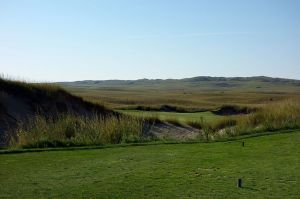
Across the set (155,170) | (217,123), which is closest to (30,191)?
(155,170)

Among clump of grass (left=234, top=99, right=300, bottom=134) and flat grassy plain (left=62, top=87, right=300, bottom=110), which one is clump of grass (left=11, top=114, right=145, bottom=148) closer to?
clump of grass (left=234, top=99, right=300, bottom=134)

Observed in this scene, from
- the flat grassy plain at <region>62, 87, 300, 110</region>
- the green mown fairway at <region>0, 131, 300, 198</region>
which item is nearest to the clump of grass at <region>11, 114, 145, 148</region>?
the green mown fairway at <region>0, 131, 300, 198</region>

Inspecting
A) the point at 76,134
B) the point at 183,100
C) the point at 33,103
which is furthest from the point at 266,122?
the point at 183,100

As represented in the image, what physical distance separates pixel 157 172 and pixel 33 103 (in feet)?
60.7

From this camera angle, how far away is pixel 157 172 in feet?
30.6

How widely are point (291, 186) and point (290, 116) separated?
44.2 feet

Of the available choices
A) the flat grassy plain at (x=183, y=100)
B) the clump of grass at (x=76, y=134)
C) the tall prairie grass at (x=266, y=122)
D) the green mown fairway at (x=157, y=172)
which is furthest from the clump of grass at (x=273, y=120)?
the flat grassy plain at (x=183, y=100)

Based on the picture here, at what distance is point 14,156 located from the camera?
38.9ft

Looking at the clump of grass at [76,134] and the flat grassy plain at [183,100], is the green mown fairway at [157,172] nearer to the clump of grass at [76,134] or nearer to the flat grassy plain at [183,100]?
the clump of grass at [76,134]

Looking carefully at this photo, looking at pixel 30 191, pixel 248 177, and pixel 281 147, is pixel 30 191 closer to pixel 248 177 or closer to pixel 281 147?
pixel 248 177

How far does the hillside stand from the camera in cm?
2427

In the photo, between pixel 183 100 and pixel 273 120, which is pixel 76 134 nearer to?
pixel 273 120

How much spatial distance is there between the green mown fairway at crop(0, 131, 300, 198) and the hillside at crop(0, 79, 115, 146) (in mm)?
11815

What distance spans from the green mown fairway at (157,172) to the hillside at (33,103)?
38.8 feet
